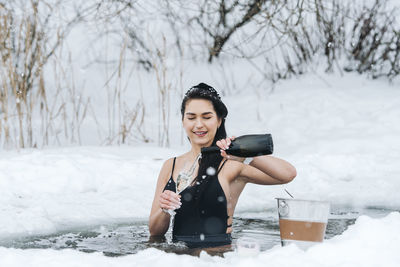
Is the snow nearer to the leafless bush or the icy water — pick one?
the icy water

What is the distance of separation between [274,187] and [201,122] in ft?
7.11

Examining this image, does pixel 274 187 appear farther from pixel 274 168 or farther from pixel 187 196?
pixel 274 168

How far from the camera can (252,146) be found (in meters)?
2.73

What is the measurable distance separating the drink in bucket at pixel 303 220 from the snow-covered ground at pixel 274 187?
0.10 m

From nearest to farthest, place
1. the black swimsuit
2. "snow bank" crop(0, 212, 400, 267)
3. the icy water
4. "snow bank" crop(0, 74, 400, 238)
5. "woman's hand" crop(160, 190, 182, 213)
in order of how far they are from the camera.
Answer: "snow bank" crop(0, 212, 400, 267) → "woman's hand" crop(160, 190, 182, 213) → the black swimsuit → the icy water → "snow bank" crop(0, 74, 400, 238)

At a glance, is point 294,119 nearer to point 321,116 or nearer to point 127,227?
point 321,116

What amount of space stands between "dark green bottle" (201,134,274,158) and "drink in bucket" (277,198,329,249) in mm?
470

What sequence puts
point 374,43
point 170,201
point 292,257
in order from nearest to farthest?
point 292,257 → point 170,201 → point 374,43

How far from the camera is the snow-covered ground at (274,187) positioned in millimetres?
2180

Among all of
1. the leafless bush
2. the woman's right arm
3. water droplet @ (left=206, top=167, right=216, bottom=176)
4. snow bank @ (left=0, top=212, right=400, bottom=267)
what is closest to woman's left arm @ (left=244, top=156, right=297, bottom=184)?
water droplet @ (left=206, top=167, right=216, bottom=176)

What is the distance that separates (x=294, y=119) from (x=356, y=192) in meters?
2.68

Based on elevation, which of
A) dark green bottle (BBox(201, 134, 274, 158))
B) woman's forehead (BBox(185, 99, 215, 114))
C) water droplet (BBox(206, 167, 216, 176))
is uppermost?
woman's forehead (BBox(185, 99, 215, 114))

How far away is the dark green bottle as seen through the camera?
2701 millimetres

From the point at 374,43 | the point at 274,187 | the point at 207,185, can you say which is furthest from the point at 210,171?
the point at 374,43
